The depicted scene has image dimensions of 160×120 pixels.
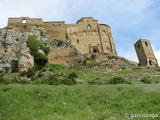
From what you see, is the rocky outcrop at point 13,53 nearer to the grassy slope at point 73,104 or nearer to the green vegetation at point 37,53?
the green vegetation at point 37,53

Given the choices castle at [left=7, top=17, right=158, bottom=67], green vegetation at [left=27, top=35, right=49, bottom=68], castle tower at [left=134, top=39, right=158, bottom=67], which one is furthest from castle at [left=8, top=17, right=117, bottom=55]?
green vegetation at [left=27, top=35, right=49, bottom=68]

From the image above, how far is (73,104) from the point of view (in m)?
7.12

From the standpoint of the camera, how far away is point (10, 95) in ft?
26.5

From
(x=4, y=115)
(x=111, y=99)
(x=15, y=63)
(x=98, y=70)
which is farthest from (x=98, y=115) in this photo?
(x=15, y=63)

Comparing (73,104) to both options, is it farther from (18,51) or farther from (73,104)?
(18,51)

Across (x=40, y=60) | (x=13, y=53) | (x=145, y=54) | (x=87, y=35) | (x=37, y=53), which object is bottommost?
(x=40, y=60)

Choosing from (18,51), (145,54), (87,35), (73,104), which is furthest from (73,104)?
(87,35)

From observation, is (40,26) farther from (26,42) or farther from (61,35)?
(26,42)

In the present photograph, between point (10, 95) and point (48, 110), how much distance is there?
3128 millimetres

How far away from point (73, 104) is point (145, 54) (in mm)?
35754

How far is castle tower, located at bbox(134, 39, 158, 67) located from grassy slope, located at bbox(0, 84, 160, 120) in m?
32.2

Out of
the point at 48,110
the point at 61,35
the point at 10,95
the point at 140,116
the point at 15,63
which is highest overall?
the point at 61,35

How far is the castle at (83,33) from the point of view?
129 feet

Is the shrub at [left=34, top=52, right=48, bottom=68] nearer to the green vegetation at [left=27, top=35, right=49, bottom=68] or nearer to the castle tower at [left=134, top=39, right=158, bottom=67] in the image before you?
the green vegetation at [left=27, top=35, right=49, bottom=68]
